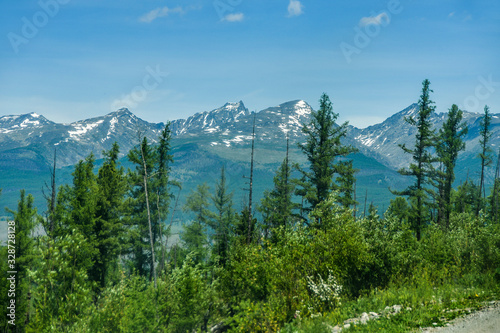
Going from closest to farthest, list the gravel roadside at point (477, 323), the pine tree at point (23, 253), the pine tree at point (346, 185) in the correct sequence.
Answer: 1. the gravel roadside at point (477, 323)
2. the pine tree at point (23, 253)
3. the pine tree at point (346, 185)

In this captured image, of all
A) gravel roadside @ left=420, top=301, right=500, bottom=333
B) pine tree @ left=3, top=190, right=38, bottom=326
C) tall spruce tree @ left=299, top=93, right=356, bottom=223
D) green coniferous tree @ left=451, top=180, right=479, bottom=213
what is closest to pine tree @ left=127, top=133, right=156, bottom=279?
pine tree @ left=3, top=190, right=38, bottom=326

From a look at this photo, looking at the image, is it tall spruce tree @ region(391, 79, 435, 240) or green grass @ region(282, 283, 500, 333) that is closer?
green grass @ region(282, 283, 500, 333)

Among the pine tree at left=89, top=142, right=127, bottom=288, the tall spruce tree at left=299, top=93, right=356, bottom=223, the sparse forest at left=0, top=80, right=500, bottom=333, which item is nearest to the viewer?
the sparse forest at left=0, top=80, right=500, bottom=333

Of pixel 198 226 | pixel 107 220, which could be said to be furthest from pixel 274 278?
pixel 198 226

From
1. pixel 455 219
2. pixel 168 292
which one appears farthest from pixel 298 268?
pixel 455 219

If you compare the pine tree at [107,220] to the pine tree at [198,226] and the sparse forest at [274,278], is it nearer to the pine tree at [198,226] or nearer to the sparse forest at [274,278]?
the sparse forest at [274,278]

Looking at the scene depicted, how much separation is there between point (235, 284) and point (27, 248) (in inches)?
855

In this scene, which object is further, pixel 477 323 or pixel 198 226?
pixel 198 226

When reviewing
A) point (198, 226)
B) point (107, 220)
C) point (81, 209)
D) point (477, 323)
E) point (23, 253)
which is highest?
point (477, 323)

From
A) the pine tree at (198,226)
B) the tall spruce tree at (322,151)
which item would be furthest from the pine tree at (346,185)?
the pine tree at (198,226)

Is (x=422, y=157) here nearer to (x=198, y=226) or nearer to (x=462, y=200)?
(x=462, y=200)

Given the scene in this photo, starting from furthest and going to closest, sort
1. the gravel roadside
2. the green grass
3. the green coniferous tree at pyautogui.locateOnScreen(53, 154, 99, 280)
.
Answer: the green coniferous tree at pyautogui.locateOnScreen(53, 154, 99, 280) < the green grass < the gravel roadside

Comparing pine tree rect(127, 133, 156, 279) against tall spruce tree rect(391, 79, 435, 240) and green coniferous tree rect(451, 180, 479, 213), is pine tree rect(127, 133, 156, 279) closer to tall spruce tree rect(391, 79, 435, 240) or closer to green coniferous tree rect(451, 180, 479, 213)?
tall spruce tree rect(391, 79, 435, 240)

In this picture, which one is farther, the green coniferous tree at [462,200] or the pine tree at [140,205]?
the green coniferous tree at [462,200]
